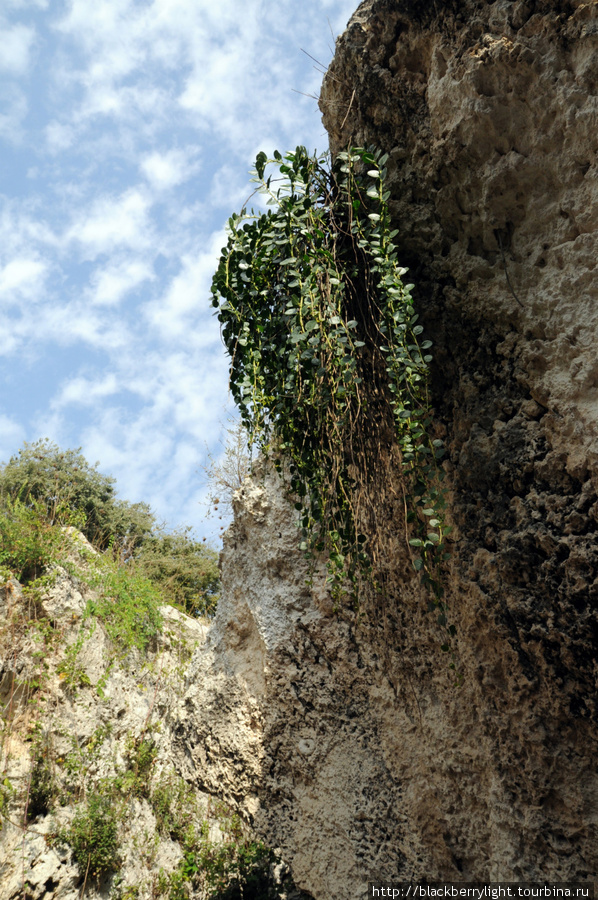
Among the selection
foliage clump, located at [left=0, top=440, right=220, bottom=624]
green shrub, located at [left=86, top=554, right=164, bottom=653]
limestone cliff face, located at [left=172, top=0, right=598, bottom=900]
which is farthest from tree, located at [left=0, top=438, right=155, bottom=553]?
limestone cliff face, located at [left=172, top=0, right=598, bottom=900]

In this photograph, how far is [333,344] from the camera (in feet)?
7.71

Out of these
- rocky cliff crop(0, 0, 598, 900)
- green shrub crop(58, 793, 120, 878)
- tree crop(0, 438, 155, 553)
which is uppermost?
tree crop(0, 438, 155, 553)

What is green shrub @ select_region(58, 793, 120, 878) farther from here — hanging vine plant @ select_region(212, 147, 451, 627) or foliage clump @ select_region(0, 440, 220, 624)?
hanging vine plant @ select_region(212, 147, 451, 627)

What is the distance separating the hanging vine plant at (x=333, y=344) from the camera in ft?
7.63

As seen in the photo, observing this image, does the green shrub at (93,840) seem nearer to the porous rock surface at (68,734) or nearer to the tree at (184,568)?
the porous rock surface at (68,734)

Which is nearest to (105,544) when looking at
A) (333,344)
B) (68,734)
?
(68,734)

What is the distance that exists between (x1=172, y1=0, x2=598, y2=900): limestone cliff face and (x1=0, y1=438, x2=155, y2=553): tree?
636 cm

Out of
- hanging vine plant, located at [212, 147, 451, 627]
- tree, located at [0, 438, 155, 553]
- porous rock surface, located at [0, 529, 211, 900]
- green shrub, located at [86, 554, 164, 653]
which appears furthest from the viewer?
tree, located at [0, 438, 155, 553]

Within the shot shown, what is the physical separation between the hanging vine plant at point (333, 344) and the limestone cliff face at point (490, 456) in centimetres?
21

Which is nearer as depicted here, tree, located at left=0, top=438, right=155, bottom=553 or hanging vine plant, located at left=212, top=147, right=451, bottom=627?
hanging vine plant, located at left=212, top=147, right=451, bottom=627

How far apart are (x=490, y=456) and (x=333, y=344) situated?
76 cm

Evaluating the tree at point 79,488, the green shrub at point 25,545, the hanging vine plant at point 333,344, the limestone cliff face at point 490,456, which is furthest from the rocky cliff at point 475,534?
the tree at point 79,488

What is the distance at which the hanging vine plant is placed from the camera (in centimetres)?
233

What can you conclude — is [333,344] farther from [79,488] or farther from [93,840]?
[79,488]
